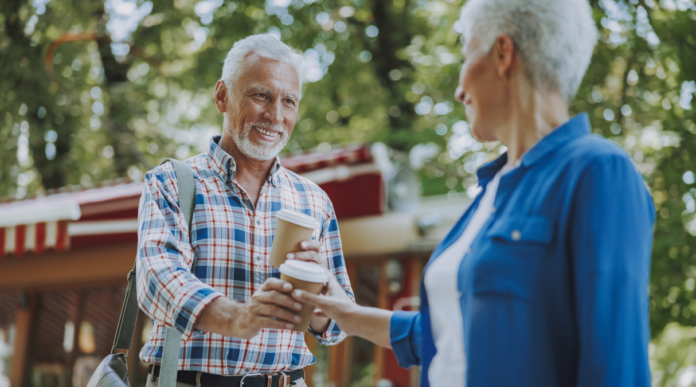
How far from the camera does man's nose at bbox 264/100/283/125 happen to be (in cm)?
220

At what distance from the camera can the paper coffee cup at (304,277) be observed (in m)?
1.71

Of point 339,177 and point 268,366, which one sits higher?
point 339,177

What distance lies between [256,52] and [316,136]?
10.4 m

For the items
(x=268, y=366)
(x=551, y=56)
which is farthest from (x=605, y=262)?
(x=268, y=366)

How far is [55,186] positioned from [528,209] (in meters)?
11.9

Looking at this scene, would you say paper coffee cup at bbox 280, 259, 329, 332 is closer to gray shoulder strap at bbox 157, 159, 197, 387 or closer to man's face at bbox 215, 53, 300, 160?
gray shoulder strap at bbox 157, 159, 197, 387

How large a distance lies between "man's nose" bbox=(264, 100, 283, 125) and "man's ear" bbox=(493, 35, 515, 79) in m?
0.96

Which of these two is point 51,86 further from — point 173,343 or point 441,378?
point 441,378

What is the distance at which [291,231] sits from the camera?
1.84 metres

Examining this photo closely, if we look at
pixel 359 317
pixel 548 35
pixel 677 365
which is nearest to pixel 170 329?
pixel 359 317

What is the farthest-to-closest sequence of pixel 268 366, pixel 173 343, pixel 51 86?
pixel 51 86
pixel 268 366
pixel 173 343

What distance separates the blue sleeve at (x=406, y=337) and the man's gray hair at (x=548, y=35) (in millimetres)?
687

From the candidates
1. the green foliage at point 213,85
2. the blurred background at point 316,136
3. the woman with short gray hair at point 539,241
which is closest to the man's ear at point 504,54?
the woman with short gray hair at point 539,241

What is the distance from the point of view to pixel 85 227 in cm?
649
